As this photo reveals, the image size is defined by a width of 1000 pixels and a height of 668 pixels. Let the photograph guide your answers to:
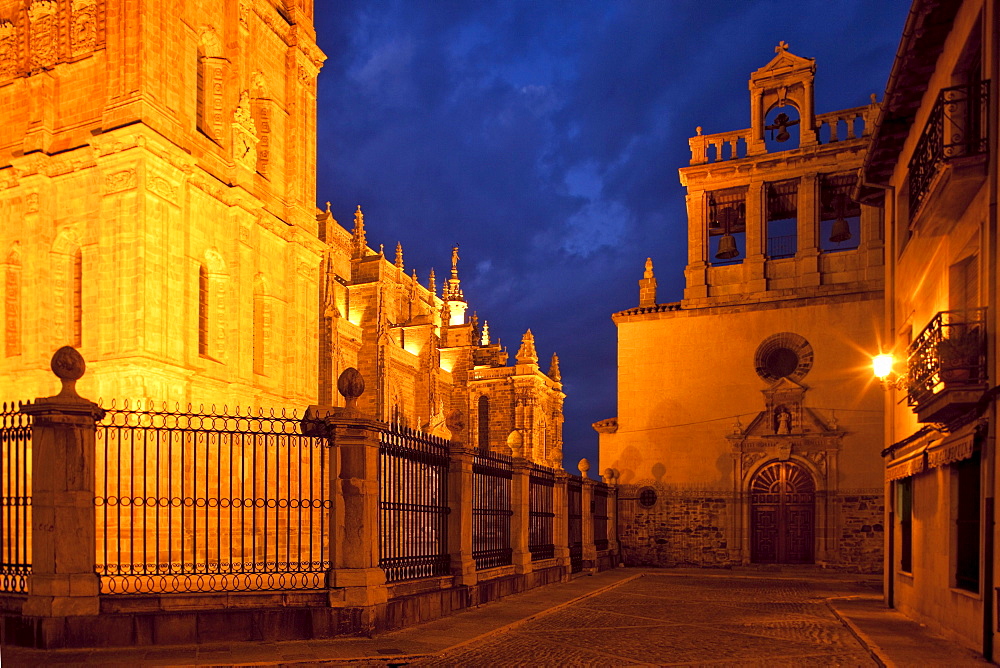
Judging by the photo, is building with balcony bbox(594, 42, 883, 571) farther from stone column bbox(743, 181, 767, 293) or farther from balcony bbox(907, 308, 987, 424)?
balcony bbox(907, 308, 987, 424)

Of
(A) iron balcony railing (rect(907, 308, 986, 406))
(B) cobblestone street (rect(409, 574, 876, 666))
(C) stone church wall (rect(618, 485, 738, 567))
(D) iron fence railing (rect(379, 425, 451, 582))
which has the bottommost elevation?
(C) stone church wall (rect(618, 485, 738, 567))

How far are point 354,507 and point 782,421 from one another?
16.8m

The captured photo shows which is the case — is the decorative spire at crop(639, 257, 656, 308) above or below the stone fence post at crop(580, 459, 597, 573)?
above

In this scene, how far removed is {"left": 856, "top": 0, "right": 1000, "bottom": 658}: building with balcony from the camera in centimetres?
884

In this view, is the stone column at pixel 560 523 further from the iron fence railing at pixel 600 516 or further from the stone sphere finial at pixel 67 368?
the stone sphere finial at pixel 67 368

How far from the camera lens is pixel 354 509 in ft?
31.2

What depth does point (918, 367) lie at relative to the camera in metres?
10.3

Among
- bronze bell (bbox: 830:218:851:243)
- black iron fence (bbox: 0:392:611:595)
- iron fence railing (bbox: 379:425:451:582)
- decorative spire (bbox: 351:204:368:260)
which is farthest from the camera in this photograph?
decorative spire (bbox: 351:204:368:260)

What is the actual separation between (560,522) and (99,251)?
11.9 m

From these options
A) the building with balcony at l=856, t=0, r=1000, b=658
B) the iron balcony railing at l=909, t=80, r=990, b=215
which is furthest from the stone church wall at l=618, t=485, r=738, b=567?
the iron balcony railing at l=909, t=80, r=990, b=215

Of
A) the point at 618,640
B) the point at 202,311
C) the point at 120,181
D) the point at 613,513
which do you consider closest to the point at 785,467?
the point at 613,513

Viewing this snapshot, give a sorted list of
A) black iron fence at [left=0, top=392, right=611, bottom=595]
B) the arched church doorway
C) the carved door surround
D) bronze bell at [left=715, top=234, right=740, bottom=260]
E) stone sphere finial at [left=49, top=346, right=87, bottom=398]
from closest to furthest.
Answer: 1. stone sphere finial at [left=49, top=346, right=87, bottom=398]
2. black iron fence at [left=0, top=392, right=611, bottom=595]
3. the carved door surround
4. the arched church doorway
5. bronze bell at [left=715, top=234, right=740, bottom=260]

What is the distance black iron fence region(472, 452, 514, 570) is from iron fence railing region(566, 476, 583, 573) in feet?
13.8

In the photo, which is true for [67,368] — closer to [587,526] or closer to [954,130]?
[954,130]
